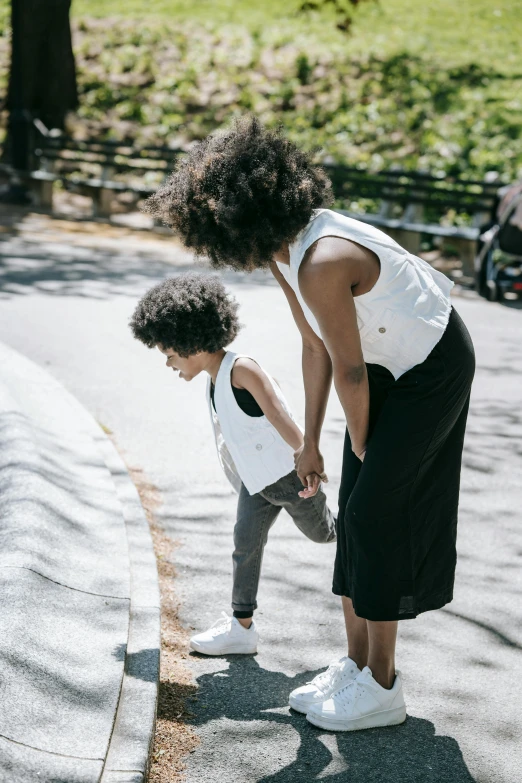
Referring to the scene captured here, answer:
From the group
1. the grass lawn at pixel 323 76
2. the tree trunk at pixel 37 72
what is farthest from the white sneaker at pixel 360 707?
the tree trunk at pixel 37 72

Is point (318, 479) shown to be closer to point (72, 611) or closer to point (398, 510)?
point (398, 510)

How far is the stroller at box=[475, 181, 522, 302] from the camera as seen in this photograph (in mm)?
10344

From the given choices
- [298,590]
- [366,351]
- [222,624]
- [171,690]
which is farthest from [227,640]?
[366,351]

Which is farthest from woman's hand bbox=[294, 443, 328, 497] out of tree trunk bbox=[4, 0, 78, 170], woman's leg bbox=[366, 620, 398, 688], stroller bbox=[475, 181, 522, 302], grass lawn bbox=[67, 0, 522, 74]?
grass lawn bbox=[67, 0, 522, 74]

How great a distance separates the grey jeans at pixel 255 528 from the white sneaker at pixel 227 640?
9 cm

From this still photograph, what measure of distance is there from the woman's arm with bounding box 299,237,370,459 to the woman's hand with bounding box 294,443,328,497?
37 cm

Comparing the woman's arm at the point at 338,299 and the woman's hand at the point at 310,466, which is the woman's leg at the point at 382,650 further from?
the woman's arm at the point at 338,299

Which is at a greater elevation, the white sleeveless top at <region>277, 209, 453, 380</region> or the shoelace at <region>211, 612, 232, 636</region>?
the white sleeveless top at <region>277, 209, 453, 380</region>

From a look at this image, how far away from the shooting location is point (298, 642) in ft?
12.2

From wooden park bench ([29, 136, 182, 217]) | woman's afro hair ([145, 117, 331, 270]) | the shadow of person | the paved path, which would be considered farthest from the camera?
wooden park bench ([29, 136, 182, 217])

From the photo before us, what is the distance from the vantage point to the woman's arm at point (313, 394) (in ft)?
9.95

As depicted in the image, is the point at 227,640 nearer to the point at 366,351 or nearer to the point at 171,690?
the point at 171,690

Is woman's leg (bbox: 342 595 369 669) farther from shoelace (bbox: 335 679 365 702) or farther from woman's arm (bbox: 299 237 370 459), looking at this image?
woman's arm (bbox: 299 237 370 459)

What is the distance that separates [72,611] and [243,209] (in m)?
1.55
